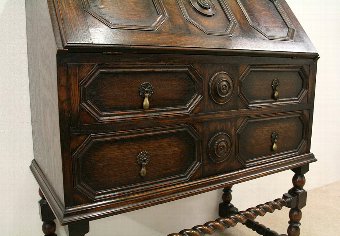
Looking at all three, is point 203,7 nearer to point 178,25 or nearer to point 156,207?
point 178,25

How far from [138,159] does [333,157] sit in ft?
8.01

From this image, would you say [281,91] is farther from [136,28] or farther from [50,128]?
[50,128]

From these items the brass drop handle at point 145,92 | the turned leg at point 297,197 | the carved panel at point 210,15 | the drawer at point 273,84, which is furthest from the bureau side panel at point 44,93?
the turned leg at point 297,197

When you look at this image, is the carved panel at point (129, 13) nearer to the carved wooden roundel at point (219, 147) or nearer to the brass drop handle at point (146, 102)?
the brass drop handle at point (146, 102)


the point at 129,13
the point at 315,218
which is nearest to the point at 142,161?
the point at 129,13

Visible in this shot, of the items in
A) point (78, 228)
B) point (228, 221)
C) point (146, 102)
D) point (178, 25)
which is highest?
point (178, 25)

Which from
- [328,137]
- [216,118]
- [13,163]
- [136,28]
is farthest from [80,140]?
[328,137]

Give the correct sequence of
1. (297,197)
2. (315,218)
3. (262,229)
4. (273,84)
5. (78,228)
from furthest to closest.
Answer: (315,218)
(262,229)
(297,197)
(273,84)
(78,228)

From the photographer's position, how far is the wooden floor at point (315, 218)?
211 centimetres

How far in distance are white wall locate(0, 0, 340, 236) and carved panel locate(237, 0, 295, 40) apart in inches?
36.0

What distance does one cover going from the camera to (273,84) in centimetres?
139

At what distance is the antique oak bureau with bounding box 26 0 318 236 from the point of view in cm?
94

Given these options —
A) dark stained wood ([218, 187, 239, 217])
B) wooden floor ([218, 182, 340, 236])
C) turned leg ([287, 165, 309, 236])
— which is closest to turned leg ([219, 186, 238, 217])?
dark stained wood ([218, 187, 239, 217])

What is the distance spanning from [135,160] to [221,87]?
1.35 ft
